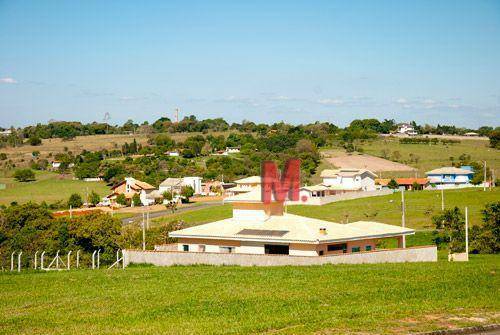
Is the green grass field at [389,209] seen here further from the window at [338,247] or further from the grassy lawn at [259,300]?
the grassy lawn at [259,300]

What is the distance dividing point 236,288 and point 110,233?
29.6 meters

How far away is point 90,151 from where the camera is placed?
505 ft

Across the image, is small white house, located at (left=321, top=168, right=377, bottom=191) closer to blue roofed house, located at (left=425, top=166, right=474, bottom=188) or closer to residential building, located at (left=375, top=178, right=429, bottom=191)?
residential building, located at (left=375, top=178, right=429, bottom=191)

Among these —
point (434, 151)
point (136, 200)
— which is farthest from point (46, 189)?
point (434, 151)

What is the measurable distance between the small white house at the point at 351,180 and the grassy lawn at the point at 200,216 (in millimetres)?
19555

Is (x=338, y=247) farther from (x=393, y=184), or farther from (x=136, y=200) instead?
(x=136, y=200)

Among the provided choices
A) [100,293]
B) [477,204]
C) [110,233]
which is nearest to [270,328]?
[100,293]

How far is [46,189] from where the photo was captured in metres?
113

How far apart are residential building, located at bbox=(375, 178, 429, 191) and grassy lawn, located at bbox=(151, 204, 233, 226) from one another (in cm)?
2788

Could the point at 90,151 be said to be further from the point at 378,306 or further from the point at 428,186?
the point at 378,306

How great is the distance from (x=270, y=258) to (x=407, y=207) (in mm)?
37556

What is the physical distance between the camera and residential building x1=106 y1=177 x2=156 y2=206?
99.9m

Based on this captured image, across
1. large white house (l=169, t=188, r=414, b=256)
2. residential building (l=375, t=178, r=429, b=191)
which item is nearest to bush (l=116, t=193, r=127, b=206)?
residential building (l=375, t=178, r=429, b=191)

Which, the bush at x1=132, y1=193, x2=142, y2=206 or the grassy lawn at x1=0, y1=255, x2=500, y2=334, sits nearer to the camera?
the grassy lawn at x1=0, y1=255, x2=500, y2=334
